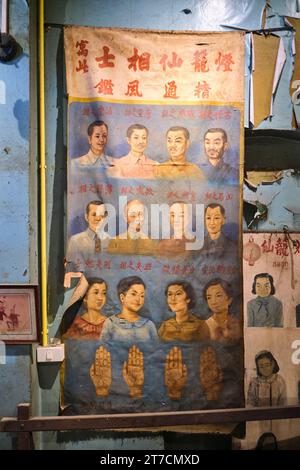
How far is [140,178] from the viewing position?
2.71 metres

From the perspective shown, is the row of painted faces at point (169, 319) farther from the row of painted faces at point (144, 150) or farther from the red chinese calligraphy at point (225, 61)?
the red chinese calligraphy at point (225, 61)

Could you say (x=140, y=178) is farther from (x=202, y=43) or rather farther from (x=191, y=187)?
(x=202, y=43)

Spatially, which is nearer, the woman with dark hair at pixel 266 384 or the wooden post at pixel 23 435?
the wooden post at pixel 23 435

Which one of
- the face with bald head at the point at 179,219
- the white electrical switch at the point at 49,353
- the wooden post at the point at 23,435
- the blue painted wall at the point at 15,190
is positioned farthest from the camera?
the face with bald head at the point at 179,219

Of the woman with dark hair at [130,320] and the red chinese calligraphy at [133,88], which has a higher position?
the red chinese calligraphy at [133,88]

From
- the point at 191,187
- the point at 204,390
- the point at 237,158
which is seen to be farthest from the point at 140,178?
the point at 204,390

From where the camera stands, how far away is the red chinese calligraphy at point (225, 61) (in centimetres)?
269

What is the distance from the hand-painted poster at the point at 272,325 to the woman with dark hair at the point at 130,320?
80 cm

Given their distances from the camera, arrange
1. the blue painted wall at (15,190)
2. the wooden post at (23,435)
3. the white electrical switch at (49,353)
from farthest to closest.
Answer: the white electrical switch at (49,353), the blue painted wall at (15,190), the wooden post at (23,435)

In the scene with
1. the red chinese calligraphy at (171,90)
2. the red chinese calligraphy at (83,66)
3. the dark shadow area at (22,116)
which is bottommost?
the dark shadow area at (22,116)

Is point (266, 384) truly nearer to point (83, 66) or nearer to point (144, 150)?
point (144, 150)

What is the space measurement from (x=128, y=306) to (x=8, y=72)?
6.14 ft

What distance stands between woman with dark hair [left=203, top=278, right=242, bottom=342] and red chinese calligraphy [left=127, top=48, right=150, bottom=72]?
66.8 inches

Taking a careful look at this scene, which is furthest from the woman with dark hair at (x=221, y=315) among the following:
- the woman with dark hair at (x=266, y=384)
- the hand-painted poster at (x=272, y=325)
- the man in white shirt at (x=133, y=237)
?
the man in white shirt at (x=133, y=237)
